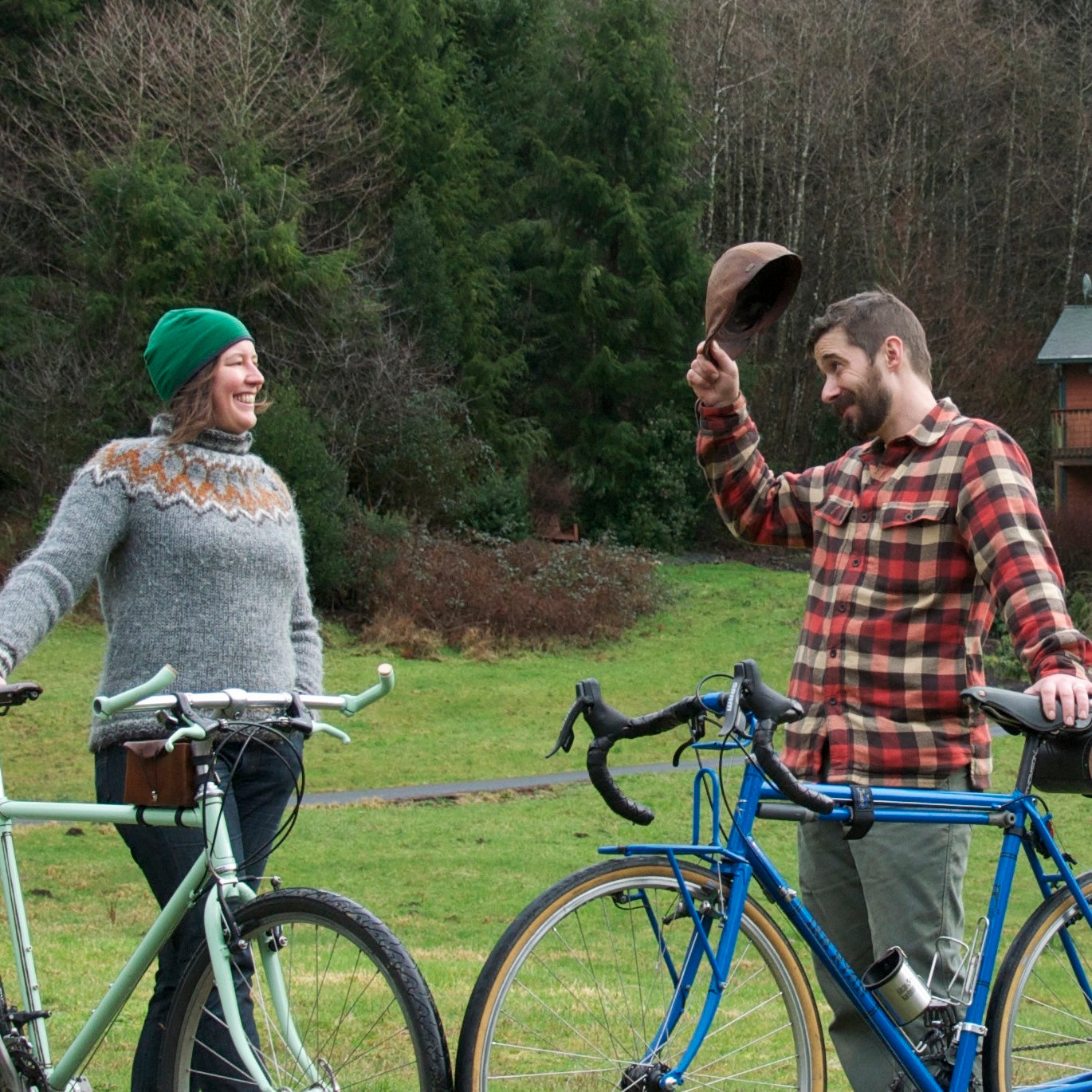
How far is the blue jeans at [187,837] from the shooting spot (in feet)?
11.6

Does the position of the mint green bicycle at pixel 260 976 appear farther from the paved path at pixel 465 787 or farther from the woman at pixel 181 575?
the paved path at pixel 465 787

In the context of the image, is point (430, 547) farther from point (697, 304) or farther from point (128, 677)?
point (128, 677)

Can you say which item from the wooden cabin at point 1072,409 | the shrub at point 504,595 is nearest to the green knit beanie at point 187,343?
the shrub at point 504,595

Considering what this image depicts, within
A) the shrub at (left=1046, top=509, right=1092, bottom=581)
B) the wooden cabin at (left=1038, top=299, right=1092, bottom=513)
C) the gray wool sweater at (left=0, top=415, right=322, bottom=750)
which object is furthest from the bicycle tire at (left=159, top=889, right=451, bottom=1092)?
the wooden cabin at (left=1038, top=299, right=1092, bottom=513)

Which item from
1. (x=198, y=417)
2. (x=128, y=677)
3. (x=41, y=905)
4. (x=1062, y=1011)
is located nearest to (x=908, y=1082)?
(x=1062, y=1011)

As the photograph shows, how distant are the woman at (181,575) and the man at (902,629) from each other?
1.26 meters

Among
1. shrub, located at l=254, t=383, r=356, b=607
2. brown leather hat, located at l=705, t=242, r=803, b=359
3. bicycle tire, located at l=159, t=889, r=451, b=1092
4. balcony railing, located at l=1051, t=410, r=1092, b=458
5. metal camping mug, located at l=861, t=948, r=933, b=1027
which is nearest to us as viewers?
bicycle tire, located at l=159, t=889, r=451, b=1092

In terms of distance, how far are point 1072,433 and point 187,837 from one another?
99.4 ft

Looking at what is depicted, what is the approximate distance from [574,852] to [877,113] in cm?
2911

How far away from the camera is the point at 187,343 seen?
3.82 m

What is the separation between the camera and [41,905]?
920cm

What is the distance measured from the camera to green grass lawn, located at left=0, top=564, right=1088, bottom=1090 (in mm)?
8055

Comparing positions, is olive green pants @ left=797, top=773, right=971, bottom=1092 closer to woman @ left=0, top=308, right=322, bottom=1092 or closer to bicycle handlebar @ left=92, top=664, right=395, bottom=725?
bicycle handlebar @ left=92, top=664, right=395, bottom=725

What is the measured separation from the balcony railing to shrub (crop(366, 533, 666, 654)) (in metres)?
10.4
